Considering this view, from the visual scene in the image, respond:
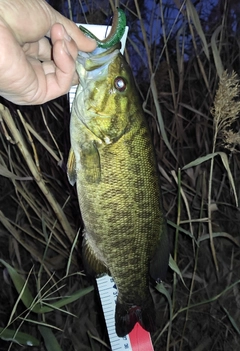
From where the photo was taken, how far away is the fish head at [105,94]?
54.4 inches

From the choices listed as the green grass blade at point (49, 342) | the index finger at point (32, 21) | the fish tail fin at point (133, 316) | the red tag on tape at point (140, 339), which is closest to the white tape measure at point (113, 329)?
the red tag on tape at point (140, 339)

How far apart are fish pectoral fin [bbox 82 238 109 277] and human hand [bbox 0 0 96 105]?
1.78 ft

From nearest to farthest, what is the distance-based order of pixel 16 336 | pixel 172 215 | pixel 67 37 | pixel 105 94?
pixel 67 37 < pixel 105 94 < pixel 16 336 < pixel 172 215

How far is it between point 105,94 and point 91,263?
0.62 metres

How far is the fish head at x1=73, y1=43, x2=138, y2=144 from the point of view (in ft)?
4.54

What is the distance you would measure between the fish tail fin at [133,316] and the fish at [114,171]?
0.15 meters

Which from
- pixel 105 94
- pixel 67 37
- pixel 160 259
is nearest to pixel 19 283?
pixel 160 259

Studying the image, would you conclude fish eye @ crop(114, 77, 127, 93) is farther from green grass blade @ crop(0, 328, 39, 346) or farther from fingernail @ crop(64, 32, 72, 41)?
green grass blade @ crop(0, 328, 39, 346)

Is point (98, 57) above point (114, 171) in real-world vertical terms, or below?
above

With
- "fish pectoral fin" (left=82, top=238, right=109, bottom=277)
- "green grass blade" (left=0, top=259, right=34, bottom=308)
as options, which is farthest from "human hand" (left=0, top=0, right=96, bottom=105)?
"green grass blade" (left=0, top=259, right=34, bottom=308)

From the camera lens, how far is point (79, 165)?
1.46m

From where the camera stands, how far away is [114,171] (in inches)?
57.7

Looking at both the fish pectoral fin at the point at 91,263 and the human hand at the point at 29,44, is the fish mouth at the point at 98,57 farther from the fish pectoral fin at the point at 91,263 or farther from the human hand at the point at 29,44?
the fish pectoral fin at the point at 91,263

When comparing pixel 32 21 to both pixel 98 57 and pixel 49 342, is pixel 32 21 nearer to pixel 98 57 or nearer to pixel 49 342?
pixel 98 57
